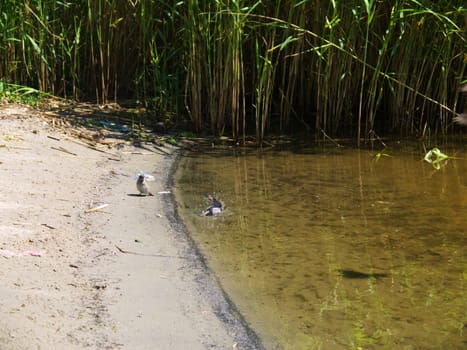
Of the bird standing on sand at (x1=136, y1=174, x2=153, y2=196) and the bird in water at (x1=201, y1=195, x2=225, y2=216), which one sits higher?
the bird standing on sand at (x1=136, y1=174, x2=153, y2=196)

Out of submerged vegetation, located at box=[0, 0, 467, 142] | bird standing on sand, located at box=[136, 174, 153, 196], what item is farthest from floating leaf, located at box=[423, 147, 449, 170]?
bird standing on sand, located at box=[136, 174, 153, 196]

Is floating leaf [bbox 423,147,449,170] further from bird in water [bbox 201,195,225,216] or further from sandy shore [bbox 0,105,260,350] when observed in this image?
sandy shore [bbox 0,105,260,350]

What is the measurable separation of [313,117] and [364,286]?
4778 millimetres

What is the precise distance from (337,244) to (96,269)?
1588 millimetres

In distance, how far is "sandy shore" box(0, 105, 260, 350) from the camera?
3404mm

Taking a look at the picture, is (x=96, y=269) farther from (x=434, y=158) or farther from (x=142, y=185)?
(x=434, y=158)

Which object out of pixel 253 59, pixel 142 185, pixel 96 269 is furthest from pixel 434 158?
pixel 96 269

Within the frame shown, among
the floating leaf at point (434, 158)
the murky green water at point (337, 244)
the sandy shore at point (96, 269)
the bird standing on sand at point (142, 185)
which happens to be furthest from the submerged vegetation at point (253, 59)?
the bird standing on sand at point (142, 185)

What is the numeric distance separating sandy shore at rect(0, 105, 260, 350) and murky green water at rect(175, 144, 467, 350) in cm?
20

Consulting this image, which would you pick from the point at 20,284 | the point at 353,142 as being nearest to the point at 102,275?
the point at 20,284

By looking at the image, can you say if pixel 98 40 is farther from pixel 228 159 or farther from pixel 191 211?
pixel 191 211

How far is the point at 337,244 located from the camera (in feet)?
16.5

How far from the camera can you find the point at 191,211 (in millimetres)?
5770

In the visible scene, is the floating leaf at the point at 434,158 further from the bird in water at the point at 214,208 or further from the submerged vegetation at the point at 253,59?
the bird in water at the point at 214,208
